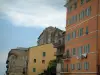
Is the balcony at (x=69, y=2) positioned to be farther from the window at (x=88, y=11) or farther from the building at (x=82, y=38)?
the window at (x=88, y=11)

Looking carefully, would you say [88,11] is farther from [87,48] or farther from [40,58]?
[40,58]

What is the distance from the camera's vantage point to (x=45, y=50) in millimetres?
86312

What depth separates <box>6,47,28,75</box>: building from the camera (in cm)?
9394

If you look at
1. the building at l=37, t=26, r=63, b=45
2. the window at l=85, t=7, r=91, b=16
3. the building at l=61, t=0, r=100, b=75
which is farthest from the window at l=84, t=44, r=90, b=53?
the building at l=37, t=26, r=63, b=45

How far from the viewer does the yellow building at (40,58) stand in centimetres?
8556

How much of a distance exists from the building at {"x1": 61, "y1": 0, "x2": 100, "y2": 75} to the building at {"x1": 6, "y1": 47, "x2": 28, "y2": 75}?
37083mm

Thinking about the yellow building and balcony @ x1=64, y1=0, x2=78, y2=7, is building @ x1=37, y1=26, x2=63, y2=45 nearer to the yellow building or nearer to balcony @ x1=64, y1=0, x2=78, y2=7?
the yellow building

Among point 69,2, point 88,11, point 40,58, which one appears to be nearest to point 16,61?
point 40,58

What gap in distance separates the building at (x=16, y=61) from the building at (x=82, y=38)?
37.1 meters

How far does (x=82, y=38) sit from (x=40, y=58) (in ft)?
122

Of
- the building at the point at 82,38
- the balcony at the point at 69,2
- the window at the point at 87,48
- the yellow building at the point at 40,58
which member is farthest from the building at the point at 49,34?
the window at the point at 87,48

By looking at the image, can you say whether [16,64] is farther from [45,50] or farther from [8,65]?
[45,50]

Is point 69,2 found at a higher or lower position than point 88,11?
higher

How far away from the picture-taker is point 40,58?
86250 millimetres
